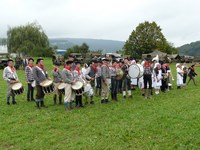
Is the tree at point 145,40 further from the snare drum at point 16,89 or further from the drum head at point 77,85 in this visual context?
the drum head at point 77,85

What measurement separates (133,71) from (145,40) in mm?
56934

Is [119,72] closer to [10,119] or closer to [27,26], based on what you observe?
[10,119]

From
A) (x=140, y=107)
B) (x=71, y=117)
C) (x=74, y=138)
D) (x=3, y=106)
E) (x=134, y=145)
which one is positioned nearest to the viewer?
(x=134, y=145)

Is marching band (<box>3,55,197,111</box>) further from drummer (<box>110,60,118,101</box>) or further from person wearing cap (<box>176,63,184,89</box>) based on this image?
person wearing cap (<box>176,63,184,89</box>)

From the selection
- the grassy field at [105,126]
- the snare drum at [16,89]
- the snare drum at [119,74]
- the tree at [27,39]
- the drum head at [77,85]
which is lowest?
the grassy field at [105,126]

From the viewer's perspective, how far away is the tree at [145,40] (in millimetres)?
67875

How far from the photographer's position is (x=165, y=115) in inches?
364

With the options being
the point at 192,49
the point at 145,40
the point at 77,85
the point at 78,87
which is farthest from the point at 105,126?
the point at 192,49

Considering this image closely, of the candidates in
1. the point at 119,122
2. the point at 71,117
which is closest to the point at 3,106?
the point at 71,117

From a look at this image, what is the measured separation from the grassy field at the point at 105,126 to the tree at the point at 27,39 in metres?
42.3

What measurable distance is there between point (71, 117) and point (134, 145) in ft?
11.4

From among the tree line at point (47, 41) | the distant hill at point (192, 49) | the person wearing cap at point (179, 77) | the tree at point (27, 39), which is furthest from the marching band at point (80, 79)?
the distant hill at point (192, 49)

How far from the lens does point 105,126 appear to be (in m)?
8.34

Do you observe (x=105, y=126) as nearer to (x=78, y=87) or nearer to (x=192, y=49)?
(x=78, y=87)
